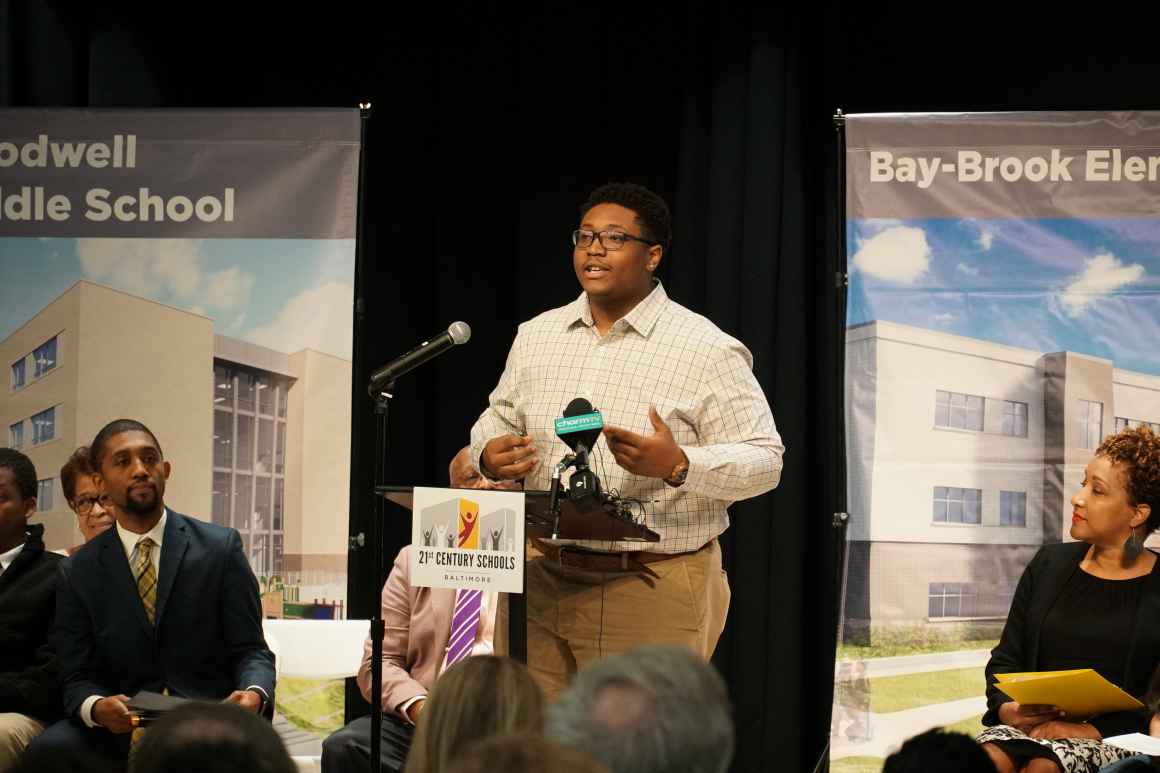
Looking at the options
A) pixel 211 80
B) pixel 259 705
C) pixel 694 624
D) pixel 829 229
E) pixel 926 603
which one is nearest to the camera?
pixel 694 624

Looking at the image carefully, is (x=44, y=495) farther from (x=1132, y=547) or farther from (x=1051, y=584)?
(x=1132, y=547)

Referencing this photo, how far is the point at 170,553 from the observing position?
4.05 metres

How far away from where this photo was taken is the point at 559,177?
570 cm

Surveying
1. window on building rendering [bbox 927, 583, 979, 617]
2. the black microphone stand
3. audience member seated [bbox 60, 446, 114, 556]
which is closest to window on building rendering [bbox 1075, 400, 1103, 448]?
window on building rendering [bbox 927, 583, 979, 617]

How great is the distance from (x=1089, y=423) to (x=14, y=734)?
11.7 feet

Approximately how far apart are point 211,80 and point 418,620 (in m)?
2.67

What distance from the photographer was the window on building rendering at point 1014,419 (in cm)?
473

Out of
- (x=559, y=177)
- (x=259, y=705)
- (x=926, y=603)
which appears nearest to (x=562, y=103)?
(x=559, y=177)

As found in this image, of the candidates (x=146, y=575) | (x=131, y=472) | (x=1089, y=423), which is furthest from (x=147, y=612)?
(x=1089, y=423)

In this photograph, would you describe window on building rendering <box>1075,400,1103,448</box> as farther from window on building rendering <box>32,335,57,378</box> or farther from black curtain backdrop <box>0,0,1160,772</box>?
window on building rendering <box>32,335,57,378</box>

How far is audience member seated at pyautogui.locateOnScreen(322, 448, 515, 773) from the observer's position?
13.8 feet

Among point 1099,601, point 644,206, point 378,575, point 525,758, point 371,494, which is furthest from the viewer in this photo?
point 371,494

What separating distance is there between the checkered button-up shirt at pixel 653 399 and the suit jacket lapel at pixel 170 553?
1004 mm

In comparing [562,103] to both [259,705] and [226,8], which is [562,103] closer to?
[226,8]
